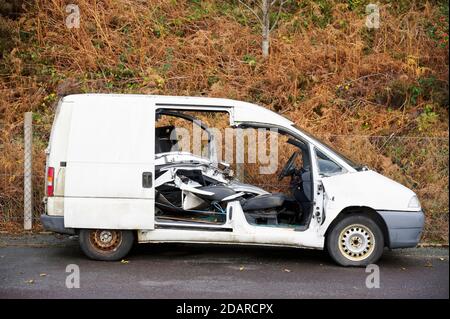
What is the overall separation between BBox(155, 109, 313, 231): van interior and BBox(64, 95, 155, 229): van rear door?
442mm

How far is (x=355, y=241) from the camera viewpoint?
8484mm

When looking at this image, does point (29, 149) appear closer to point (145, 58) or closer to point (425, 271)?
point (145, 58)

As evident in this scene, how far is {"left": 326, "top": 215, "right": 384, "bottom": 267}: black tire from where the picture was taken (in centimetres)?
841

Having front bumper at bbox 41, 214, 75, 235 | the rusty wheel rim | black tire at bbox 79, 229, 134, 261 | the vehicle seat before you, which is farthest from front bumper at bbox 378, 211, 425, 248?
front bumper at bbox 41, 214, 75, 235

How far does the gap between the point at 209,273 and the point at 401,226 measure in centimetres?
253

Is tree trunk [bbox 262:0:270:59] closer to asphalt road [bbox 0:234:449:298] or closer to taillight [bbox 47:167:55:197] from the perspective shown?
asphalt road [bbox 0:234:449:298]

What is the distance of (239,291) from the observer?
729 centimetres

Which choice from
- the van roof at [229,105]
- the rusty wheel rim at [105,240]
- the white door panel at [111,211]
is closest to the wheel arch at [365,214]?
the van roof at [229,105]

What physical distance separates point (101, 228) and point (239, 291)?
84.9 inches

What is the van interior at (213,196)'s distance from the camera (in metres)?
8.74

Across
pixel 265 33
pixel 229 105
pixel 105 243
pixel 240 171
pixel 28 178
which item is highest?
pixel 265 33

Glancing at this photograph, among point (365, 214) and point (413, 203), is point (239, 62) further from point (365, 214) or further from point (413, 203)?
point (413, 203)

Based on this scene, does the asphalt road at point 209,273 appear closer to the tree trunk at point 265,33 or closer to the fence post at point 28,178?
the fence post at point 28,178

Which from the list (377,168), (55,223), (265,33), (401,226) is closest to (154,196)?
(55,223)
